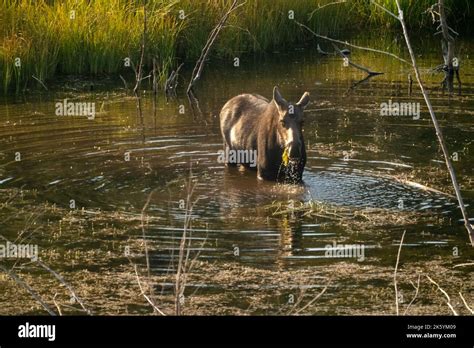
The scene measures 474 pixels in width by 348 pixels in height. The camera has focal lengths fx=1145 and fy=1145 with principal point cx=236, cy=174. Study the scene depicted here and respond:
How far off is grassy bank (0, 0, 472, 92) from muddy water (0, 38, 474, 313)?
28.6 inches

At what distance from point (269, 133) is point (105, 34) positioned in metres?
7.24

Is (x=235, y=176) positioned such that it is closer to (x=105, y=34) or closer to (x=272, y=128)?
(x=272, y=128)

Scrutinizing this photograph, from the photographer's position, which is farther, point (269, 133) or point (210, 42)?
point (210, 42)

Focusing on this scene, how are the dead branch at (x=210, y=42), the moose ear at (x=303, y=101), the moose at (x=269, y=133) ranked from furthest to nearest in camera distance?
the dead branch at (x=210, y=42) < the moose ear at (x=303, y=101) < the moose at (x=269, y=133)

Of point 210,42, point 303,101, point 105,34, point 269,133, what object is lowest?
point 269,133

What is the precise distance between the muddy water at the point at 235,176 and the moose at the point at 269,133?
20 centimetres

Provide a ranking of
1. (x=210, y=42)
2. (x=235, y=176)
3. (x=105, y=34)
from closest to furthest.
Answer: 1. (x=235, y=176)
2. (x=210, y=42)
3. (x=105, y=34)

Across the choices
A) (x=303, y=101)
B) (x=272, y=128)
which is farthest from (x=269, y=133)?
(x=303, y=101)

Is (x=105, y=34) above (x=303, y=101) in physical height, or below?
above

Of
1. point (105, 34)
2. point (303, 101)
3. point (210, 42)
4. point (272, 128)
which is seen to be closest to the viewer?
point (303, 101)

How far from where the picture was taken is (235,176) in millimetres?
14336

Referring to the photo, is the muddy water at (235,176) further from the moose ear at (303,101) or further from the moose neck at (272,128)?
the moose ear at (303,101)

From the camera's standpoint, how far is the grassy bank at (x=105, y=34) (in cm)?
1983

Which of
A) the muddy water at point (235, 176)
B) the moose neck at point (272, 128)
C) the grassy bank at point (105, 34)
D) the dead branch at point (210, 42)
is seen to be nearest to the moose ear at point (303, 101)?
the moose neck at point (272, 128)
